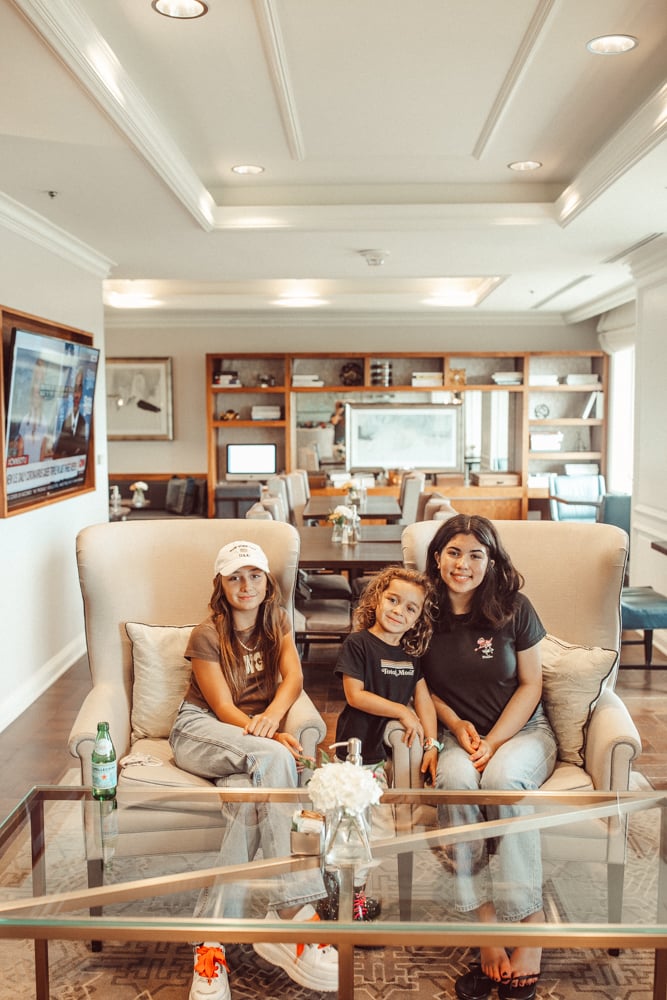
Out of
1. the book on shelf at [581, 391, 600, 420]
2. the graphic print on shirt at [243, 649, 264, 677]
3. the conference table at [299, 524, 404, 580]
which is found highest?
the book on shelf at [581, 391, 600, 420]

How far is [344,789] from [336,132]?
302 cm

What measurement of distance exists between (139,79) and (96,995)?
9.97ft

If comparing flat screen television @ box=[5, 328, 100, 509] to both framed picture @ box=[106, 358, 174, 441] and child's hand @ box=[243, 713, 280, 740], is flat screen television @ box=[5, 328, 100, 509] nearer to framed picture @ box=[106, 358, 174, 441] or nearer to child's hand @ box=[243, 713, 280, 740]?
child's hand @ box=[243, 713, 280, 740]

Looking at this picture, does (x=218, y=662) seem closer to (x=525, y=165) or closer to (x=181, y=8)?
A: (x=181, y=8)

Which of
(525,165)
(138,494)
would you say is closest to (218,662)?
(525,165)

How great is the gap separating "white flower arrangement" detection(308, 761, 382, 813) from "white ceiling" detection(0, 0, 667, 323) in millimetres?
2029

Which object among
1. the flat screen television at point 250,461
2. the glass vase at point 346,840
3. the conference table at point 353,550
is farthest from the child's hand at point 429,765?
the flat screen television at point 250,461

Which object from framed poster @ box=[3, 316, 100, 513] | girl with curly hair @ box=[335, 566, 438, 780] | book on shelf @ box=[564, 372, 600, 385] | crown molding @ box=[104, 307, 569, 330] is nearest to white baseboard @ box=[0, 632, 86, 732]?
framed poster @ box=[3, 316, 100, 513]

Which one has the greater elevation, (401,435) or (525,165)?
(525,165)

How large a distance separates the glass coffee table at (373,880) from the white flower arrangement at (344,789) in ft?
0.53

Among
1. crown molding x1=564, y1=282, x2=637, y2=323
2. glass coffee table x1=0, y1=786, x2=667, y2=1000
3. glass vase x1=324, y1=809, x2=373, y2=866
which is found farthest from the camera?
crown molding x1=564, y1=282, x2=637, y2=323

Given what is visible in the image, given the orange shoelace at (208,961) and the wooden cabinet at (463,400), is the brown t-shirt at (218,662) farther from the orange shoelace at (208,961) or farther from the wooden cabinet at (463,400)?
the wooden cabinet at (463,400)

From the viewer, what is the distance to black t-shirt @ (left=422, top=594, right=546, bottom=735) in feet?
8.51

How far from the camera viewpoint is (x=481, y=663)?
2.60m
